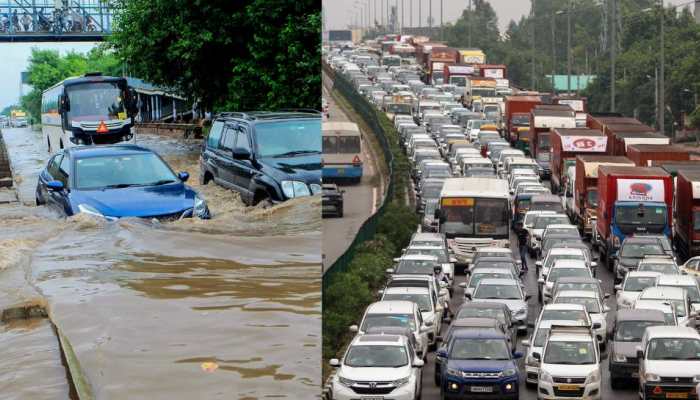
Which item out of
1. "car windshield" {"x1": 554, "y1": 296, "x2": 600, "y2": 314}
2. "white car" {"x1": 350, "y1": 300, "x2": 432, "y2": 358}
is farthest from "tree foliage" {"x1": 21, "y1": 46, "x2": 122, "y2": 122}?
"white car" {"x1": 350, "y1": 300, "x2": 432, "y2": 358}

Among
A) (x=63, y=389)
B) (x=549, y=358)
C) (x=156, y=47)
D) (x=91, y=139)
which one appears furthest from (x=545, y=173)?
(x=549, y=358)

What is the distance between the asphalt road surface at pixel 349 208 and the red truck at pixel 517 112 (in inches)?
1431

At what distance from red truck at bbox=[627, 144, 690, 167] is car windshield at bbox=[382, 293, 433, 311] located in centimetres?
197

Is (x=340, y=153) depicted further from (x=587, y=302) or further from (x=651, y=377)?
(x=587, y=302)

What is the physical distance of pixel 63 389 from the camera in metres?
8.61

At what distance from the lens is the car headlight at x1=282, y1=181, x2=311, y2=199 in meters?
15.1

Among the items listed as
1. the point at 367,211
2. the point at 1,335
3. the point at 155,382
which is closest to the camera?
the point at 367,211

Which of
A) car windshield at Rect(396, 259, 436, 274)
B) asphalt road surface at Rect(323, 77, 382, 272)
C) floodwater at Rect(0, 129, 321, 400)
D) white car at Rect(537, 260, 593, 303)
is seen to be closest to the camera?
asphalt road surface at Rect(323, 77, 382, 272)

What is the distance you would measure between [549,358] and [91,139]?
1114 inches

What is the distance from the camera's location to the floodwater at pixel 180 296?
8344mm

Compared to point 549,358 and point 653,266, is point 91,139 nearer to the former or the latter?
point 653,266

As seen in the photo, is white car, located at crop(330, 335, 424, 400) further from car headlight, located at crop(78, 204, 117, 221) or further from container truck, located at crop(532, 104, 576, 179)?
container truck, located at crop(532, 104, 576, 179)

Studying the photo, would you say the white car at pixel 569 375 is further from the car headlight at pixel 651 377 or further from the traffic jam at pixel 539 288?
the car headlight at pixel 651 377

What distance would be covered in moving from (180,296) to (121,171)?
19.4ft
